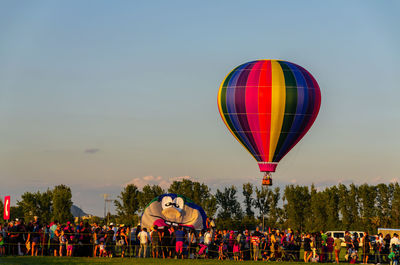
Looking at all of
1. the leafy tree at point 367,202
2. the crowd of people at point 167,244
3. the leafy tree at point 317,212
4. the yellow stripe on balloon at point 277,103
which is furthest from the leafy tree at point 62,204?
the crowd of people at point 167,244

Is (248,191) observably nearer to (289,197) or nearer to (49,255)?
(289,197)

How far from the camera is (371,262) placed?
1523 inches

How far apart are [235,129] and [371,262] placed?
17788 millimetres

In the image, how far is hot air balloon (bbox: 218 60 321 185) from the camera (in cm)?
5234

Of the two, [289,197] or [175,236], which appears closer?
[175,236]

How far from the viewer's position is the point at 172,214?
48969mm

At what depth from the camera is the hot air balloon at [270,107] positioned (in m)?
52.3

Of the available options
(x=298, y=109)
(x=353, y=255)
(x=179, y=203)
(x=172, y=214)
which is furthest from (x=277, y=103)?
(x=353, y=255)

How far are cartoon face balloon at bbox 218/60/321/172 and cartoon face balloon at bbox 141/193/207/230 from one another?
7.52 metres

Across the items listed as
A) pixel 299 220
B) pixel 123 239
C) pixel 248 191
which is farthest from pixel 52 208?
pixel 123 239

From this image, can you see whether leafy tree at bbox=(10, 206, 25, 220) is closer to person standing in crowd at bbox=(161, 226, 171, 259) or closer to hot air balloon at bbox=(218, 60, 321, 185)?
hot air balloon at bbox=(218, 60, 321, 185)

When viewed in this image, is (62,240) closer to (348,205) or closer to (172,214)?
(172,214)

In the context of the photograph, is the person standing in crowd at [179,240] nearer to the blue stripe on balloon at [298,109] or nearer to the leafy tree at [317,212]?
the blue stripe on balloon at [298,109]

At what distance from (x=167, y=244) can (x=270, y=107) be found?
63.4ft
